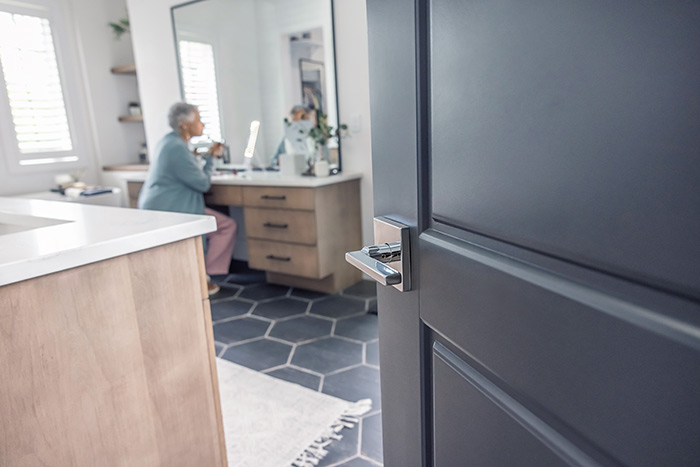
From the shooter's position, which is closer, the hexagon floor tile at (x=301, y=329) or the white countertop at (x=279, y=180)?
the hexagon floor tile at (x=301, y=329)

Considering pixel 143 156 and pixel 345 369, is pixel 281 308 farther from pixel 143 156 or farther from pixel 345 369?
pixel 143 156

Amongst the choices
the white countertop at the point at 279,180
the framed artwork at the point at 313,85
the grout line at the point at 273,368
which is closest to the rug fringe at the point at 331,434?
the grout line at the point at 273,368

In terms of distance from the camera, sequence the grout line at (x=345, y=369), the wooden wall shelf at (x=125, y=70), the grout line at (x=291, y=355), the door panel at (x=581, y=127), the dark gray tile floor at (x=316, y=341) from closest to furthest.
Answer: the door panel at (x=581, y=127) → the dark gray tile floor at (x=316, y=341) → the grout line at (x=345, y=369) → the grout line at (x=291, y=355) → the wooden wall shelf at (x=125, y=70)

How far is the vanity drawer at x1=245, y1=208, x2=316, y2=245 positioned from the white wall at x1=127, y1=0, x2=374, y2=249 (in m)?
0.54

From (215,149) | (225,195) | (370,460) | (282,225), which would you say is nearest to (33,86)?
(215,149)

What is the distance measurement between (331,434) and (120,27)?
436 cm

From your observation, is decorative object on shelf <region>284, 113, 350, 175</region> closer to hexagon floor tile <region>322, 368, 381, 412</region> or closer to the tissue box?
the tissue box

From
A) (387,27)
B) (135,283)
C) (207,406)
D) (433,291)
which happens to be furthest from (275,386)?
(387,27)

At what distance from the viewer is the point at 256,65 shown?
11.6 ft

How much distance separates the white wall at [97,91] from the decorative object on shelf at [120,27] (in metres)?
0.11

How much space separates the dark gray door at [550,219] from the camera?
28cm

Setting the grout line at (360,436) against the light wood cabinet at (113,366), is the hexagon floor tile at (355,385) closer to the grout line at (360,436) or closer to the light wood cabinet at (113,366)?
the grout line at (360,436)

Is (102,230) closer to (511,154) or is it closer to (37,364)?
(37,364)

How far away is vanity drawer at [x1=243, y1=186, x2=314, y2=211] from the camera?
2.95m
